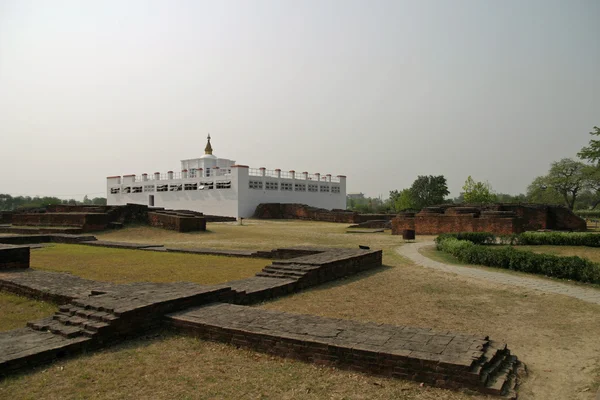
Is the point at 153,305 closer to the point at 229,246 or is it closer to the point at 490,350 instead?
the point at 490,350

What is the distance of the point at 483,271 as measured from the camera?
29.5 ft

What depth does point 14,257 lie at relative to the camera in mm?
8359

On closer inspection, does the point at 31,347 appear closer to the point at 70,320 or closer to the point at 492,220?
the point at 70,320

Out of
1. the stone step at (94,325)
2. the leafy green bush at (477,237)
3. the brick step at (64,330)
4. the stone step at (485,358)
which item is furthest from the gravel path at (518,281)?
the brick step at (64,330)

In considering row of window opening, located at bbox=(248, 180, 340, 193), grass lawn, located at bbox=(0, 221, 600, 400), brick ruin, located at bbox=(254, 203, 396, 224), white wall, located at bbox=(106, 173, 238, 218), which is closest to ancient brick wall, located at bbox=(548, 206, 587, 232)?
brick ruin, located at bbox=(254, 203, 396, 224)

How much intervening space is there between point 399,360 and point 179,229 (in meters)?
17.1

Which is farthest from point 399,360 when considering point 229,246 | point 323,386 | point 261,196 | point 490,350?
point 261,196

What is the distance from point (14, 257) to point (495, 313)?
27.6 feet

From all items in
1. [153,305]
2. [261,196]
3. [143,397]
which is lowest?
[143,397]

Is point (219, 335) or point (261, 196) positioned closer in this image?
point (219, 335)

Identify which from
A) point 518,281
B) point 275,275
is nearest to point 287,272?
point 275,275

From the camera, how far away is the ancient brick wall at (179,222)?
19.6 m

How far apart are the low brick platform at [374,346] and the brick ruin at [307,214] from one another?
23365 mm

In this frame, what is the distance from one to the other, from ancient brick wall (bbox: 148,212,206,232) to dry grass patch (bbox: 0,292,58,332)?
42.7ft
